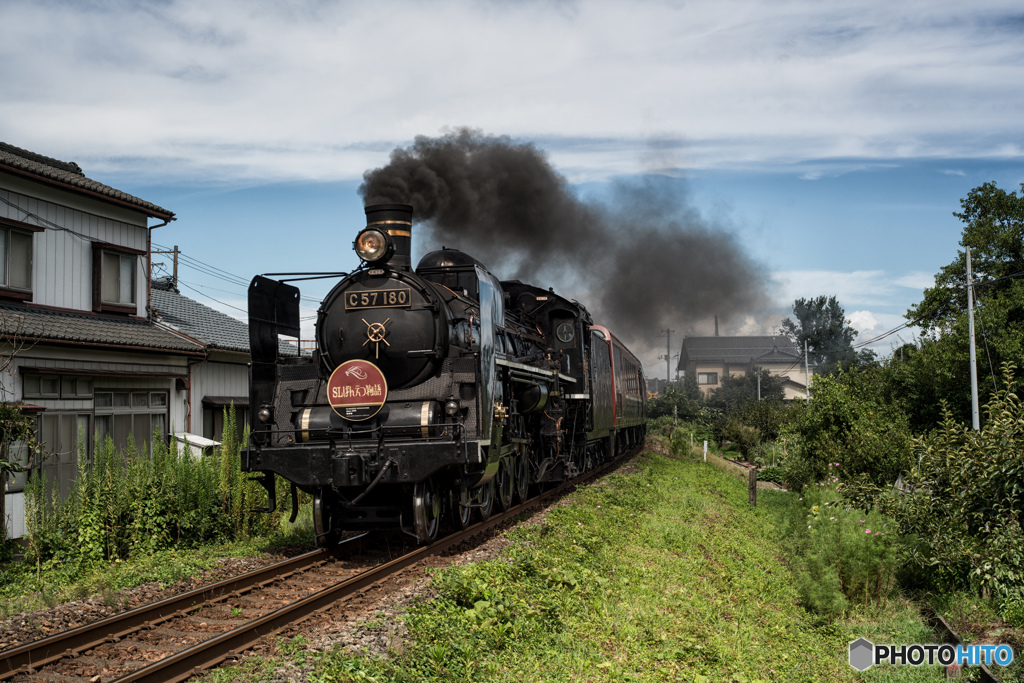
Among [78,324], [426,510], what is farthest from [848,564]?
[78,324]

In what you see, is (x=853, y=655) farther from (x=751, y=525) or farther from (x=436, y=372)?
(x=751, y=525)

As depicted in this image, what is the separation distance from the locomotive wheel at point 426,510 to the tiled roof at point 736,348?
75605mm

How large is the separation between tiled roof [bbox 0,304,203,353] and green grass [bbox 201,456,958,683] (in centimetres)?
→ 736

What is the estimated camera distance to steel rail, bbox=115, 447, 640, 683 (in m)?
5.05

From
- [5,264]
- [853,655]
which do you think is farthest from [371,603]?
[5,264]

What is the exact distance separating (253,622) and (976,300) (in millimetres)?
25764

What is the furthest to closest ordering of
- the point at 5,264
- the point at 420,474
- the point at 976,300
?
the point at 976,300
the point at 5,264
the point at 420,474

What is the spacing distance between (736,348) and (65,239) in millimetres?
80465

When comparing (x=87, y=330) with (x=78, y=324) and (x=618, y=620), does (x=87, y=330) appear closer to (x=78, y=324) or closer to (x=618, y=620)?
(x=78, y=324)

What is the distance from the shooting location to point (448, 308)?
9484mm

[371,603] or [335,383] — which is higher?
[335,383]

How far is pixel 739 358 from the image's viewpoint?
272ft

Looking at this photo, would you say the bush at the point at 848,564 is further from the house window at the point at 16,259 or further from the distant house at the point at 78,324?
the house window at the point at 16,259

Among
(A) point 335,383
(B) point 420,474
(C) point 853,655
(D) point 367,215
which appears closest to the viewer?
(C) point 853,655
